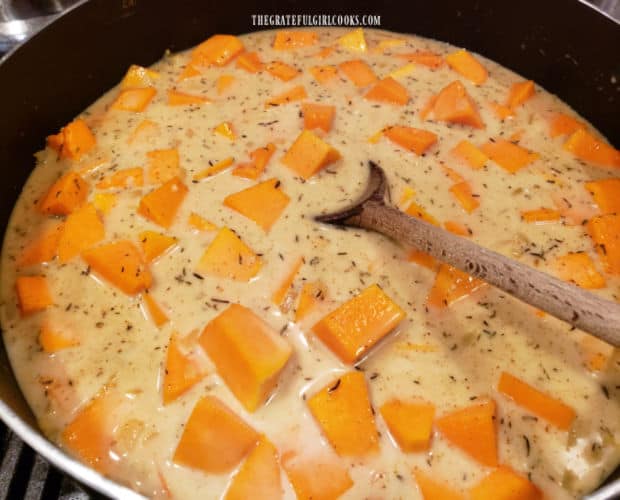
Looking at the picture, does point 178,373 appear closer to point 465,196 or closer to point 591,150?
point 465,196

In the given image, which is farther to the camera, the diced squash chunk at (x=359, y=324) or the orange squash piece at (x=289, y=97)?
the orange squash piece at (x=289, y=97)

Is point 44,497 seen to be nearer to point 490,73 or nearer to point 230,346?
point 230,346

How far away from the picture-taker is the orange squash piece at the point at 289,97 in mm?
2596

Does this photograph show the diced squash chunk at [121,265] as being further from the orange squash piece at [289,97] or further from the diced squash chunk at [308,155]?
the orange squash piece at [289,97]

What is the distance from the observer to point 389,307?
1803 mm

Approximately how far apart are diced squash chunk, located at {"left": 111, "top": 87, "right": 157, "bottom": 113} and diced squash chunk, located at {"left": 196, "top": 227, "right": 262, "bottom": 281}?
962mm

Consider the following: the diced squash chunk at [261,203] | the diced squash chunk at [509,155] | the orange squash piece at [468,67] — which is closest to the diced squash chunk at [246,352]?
the diced squash chunk at [261,203]

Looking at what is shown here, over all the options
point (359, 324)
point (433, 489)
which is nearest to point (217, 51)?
point (359, 324)

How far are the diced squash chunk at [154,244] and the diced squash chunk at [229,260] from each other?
15 centimetres

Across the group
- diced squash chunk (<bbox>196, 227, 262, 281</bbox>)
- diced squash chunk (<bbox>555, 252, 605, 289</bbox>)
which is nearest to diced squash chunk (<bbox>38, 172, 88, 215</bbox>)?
diced squash chunk (<bbox>196, 227, 262, 281</bbox>)

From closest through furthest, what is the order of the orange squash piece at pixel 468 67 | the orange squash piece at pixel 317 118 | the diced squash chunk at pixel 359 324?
the diced squash chunk at pixel 359 324 < the orange squash piece at pixel 317 118 < the orange squash piece at pixel 468 67

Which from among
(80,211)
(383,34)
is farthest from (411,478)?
(383,34)

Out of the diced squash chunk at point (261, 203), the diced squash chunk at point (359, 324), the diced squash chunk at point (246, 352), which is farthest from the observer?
the diced squash chunk at point (261, 203)

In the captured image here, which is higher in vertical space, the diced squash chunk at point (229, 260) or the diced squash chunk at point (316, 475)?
the diced squash chunk at point (229, 260)
